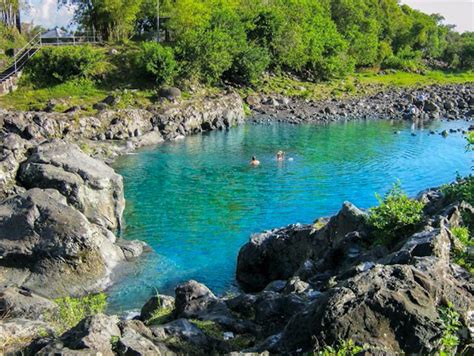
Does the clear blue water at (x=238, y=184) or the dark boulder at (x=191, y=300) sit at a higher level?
the dark boulder at (x=191, y=300)

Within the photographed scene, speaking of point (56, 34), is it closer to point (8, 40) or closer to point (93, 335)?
point (8, 40)

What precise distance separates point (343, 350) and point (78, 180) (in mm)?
26569

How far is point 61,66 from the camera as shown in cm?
7856

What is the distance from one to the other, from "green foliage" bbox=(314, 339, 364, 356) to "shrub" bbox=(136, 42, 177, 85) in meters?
72.9

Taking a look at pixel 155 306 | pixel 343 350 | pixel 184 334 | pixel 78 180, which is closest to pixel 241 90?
pixel 78 180

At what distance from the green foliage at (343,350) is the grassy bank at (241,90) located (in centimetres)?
6056

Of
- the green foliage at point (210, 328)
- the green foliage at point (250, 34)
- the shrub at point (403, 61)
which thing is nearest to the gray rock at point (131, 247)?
the green foliage at point (210, 328)

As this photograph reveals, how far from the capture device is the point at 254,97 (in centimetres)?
9344

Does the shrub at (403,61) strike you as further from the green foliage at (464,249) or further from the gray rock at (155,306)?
the gray rock at (155,306)

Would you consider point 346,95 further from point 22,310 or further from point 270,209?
point 22,310

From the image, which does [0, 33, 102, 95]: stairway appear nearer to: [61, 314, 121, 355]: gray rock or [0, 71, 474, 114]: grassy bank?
[0, 71, 474, 114]: grassy bank

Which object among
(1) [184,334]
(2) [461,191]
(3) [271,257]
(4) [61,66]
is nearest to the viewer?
(1) [184,334]

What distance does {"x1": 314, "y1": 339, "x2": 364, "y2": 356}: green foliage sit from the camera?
10438 millimetres

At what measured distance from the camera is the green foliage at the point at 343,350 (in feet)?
34.2
